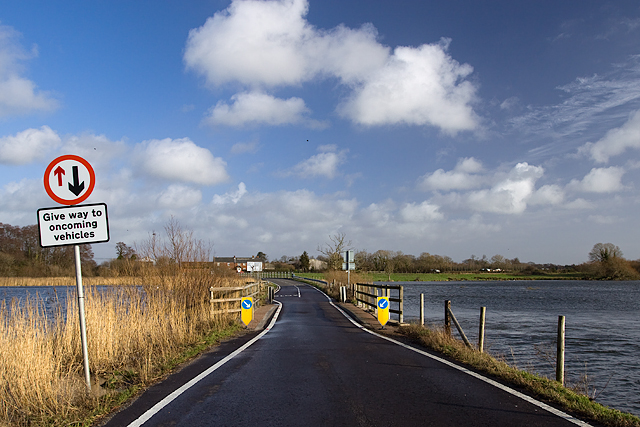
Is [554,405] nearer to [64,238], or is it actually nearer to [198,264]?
[64,238]

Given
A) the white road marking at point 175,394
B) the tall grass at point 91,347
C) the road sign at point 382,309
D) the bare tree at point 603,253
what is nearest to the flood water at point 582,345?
the road sign at point 382,309

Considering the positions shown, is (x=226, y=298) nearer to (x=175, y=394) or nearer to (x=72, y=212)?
(x=175, y=394)

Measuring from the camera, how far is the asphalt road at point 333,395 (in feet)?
17.6

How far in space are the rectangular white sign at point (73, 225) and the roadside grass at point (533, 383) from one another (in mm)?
6618

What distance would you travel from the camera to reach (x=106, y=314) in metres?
9.89

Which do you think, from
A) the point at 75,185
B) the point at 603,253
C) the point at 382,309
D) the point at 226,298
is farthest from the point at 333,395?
the point at 603,253

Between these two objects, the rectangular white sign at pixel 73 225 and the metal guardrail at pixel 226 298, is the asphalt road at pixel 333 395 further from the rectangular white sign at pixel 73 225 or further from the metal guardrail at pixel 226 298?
the metal guardrail at pixel 226 298

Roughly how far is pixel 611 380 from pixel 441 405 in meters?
10.2

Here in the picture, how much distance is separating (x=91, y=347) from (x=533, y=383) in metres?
7.89

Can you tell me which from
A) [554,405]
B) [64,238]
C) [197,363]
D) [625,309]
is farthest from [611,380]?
[625,309]

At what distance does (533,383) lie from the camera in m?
7.10

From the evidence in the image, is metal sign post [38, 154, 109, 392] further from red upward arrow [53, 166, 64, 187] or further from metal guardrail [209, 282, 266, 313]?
metal guardrail [209, 282, 266, 313]

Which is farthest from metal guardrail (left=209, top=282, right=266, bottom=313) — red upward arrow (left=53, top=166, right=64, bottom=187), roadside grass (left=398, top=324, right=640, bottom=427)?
red upward arrow (left=53, top=166, right=64, bottom=187)

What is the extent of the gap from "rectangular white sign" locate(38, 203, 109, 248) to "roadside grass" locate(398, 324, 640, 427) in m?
6.62
